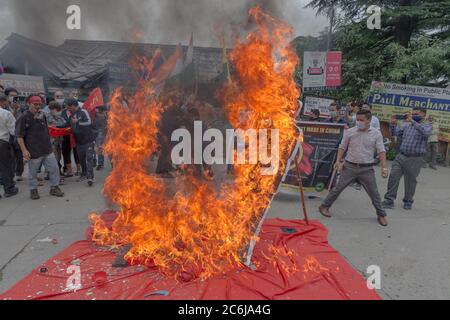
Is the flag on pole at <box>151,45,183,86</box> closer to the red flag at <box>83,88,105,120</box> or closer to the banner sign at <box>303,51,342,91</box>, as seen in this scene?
the red flag at <box>83,88,105,120</box>

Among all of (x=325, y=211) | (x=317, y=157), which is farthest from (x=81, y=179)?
(x=325, y=211)

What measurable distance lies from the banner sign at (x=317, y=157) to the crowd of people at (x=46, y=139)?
4308mm

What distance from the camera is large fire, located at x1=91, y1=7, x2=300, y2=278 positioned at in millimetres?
3861

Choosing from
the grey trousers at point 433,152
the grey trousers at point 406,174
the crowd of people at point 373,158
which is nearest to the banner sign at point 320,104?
the grey trousers at point 433,152

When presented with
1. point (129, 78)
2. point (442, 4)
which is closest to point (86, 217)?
point (129, 78)

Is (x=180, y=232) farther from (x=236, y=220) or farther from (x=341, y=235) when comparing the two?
(x=341, y=235)

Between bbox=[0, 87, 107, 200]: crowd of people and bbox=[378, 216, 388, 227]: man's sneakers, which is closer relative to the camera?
bbox=[378, 216, 388, 227]: man's sneakers

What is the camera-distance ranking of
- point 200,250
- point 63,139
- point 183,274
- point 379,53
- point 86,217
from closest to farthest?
1. point 183,274
2. point 200,250
3. point 86,217
4. point 63,139
5. point 379,53

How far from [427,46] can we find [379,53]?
5.14 feet

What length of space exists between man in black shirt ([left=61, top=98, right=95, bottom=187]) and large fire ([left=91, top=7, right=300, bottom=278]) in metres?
2.79

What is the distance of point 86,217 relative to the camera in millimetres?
5551

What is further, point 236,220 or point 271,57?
point 271,57

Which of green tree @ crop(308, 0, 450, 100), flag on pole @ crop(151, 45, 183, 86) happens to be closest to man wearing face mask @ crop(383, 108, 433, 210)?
A: flag on pole @ crop(151, 45, 183, 86)

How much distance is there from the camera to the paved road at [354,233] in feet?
12.5
